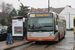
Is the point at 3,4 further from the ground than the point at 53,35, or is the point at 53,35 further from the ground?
the point at 3,4

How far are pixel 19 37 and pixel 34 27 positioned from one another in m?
3.27

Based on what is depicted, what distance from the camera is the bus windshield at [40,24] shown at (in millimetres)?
13398

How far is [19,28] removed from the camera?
638 inches

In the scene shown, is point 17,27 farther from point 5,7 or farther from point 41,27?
point 5,7

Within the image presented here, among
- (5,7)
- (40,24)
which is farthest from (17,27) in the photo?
(5,7)

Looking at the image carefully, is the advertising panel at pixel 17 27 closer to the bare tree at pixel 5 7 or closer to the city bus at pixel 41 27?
the city bus at pixel 41 27

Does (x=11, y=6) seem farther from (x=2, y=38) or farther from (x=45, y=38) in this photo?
(x=45, y=38)

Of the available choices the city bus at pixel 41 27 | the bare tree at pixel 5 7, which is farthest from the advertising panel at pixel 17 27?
the bare tree at pixel 5 7

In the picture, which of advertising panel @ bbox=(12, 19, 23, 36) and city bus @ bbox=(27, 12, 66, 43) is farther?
advertising panel @ bbox=(12, 19, 23, 36)

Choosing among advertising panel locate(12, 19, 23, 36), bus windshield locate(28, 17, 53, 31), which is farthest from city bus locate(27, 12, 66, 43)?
advertising panel locate(12, 19, 23, 36)

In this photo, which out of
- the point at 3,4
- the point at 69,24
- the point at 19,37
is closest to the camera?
the point at 19,37

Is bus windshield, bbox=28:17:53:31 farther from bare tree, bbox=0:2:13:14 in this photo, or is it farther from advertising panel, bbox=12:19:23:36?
bare tree, bbox=0:2:13:14

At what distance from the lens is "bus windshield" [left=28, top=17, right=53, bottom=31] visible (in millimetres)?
13398

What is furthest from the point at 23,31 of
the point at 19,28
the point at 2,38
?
the point at 2,38
